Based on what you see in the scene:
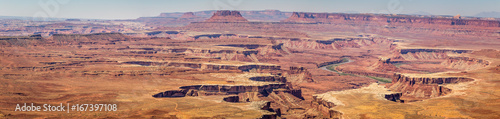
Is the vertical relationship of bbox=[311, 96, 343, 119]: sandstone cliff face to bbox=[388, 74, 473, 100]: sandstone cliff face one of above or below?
below

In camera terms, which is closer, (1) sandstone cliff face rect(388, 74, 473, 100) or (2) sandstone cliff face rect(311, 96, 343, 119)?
(2) sandstone cliff face rect(311, 96, 343, 119)

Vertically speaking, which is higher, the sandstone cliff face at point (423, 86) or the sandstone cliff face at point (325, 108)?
the sandstone cliff face at point (423, 86)

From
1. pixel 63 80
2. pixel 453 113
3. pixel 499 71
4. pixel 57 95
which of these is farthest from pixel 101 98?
pixel 499 71

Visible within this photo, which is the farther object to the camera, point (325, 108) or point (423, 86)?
point (423, 86)

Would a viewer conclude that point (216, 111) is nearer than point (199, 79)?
Yes

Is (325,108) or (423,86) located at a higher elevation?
(423,86)

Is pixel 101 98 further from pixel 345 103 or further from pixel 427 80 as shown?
pixel 427 80

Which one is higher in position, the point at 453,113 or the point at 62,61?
the point at 62,61

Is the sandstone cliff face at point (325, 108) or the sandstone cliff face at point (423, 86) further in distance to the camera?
the sandstone cliff face at point (423, 86)
